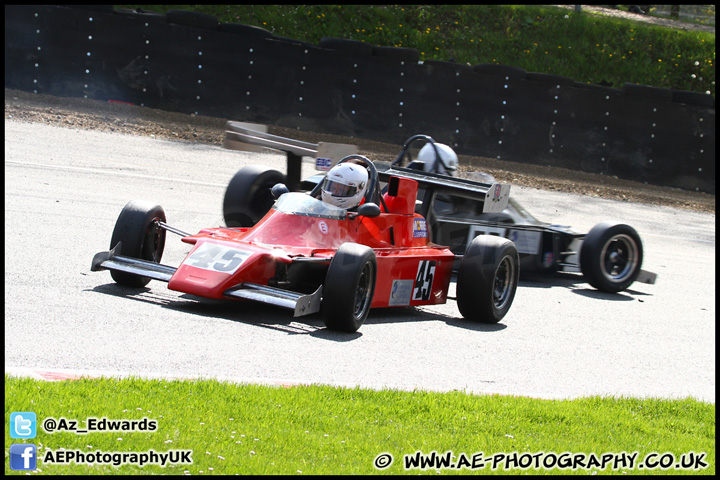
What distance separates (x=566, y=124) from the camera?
18578 mm

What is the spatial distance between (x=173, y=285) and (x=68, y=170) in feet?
23.2

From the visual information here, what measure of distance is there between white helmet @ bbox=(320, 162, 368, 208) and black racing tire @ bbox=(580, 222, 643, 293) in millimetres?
3385

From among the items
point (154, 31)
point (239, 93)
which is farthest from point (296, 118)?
point (154, 31)

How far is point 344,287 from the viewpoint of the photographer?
21.4 ft

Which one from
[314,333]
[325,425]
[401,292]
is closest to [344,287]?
[314,333]

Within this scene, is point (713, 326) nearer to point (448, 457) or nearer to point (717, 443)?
point (717, 443)

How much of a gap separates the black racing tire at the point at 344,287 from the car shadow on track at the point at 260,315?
108 millimetres

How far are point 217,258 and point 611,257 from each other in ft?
17.1

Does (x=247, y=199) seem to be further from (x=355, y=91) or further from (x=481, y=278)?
(x=355, y=91)

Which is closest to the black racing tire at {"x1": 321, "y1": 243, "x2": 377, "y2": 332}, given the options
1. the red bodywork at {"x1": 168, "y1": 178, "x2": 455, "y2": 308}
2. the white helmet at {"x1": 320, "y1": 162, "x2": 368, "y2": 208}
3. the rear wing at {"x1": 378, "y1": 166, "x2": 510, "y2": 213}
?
the red bodywork at {"x1": 168, "y1": 178, "x2": 455, "y2": 308}

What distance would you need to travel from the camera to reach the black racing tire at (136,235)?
23.9 feet

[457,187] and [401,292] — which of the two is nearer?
[401,292]

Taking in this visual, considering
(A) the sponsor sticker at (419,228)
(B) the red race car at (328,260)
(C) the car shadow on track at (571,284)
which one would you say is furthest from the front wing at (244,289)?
(C) the car shadow on track at (571,284)

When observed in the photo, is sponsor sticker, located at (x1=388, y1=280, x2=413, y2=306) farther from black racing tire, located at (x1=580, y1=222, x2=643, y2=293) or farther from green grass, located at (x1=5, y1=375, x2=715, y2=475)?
black racing tire, located at (x1=580, y1=222, x2=643, y2=293)
